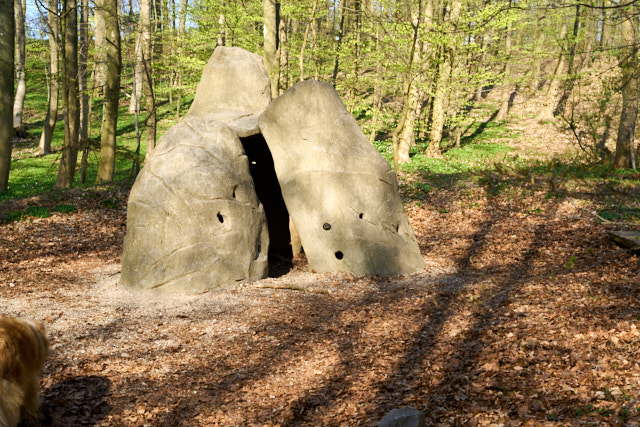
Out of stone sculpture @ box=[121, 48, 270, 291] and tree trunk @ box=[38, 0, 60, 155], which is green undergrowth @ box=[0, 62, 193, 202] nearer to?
tree trunk @ box=[38, 0, 60, 155]

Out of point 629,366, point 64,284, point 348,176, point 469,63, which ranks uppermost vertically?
point 469,63

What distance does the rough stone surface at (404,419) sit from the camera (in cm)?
430

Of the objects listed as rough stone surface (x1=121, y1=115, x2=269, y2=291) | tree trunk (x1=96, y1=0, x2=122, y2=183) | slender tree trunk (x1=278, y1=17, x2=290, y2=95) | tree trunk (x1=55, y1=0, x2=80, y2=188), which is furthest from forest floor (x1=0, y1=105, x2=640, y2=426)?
slender tree trunk (x1=278, y1=17, x2=290, y2=95)

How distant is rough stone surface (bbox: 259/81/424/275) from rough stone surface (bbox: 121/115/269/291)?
1078mm

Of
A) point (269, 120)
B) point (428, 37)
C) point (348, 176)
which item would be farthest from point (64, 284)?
point (428, 37)

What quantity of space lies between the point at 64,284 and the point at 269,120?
15.2ft

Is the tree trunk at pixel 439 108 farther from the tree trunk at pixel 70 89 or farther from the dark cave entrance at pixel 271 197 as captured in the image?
the tree trunk at pixel 70 89

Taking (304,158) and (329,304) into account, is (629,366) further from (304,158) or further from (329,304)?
(304,158)

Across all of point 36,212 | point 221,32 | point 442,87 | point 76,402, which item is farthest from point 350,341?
point 221,32

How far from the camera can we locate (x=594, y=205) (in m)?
13.0

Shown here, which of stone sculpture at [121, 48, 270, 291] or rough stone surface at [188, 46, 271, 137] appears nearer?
stone sculpture at [121, 48, 270, 291]

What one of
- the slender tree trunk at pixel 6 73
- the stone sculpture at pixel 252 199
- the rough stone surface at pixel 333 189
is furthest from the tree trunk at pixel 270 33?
the rough stone surface at pixel 333 189

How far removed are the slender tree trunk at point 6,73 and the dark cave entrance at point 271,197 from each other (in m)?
7.27

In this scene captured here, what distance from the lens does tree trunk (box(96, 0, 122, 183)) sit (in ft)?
53.6
